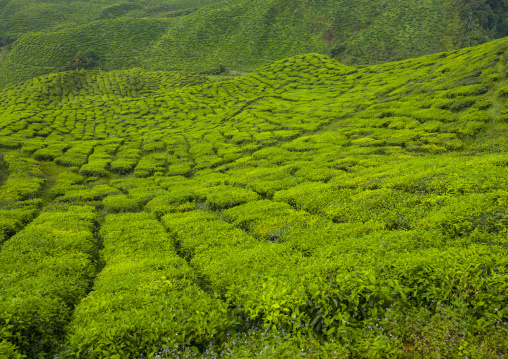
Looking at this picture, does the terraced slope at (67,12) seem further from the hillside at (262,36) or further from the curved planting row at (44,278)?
the curved planting row at (44,278)

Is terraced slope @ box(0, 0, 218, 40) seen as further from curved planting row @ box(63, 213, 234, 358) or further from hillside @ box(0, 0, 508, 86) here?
curved planting row @ box(63, 213, 234, 358)

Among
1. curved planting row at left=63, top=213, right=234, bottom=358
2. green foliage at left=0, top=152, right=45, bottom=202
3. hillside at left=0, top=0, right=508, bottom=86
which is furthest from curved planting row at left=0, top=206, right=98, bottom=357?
hillside at left=0, top=0, right=508, bottom=86

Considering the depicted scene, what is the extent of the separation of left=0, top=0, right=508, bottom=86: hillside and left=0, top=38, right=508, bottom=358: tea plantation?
46645mm

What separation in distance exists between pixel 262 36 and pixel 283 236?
3043 inches

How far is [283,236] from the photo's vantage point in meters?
10.0

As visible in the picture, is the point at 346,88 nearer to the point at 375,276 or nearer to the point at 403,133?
the point at 403,133

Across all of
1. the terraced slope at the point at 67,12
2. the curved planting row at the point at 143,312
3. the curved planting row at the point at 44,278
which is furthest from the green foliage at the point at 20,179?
the terraced slope at the point at 67,12

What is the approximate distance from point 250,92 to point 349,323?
4297 cm

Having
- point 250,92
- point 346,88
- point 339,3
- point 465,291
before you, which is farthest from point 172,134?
point 339,3

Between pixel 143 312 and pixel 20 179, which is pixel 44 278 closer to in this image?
pixel 143 312

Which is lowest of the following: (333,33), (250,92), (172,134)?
(172,134)

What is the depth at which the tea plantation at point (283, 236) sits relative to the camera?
5.16 meters

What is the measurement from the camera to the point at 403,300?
5309 mm

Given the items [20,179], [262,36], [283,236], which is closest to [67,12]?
[262,36]
